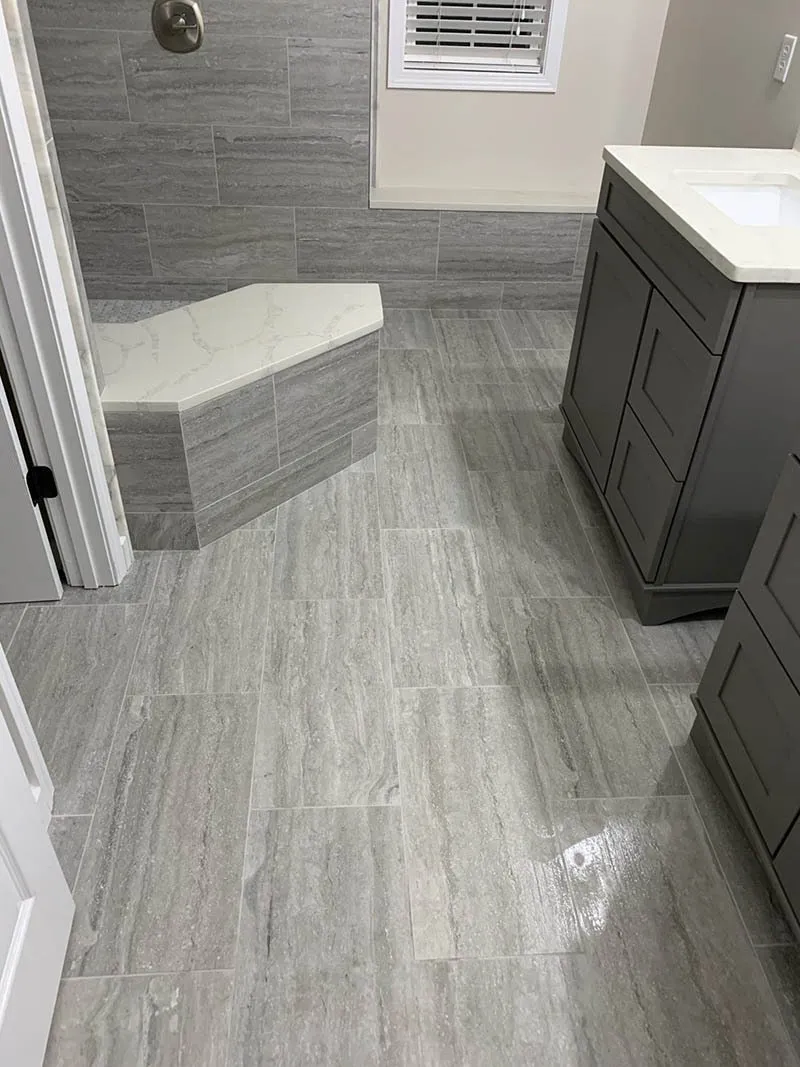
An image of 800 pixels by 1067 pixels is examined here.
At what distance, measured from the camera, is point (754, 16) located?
8.89 feet

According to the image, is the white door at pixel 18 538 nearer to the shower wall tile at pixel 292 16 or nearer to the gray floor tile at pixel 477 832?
the gray floor tile at pixel 477 832

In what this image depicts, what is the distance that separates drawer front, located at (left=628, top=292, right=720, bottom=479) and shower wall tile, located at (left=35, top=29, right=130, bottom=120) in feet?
7.50

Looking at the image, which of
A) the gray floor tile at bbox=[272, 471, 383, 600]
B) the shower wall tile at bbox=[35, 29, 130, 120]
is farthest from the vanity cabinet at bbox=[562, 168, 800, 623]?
the shower wall tile at bbox=[35, 29, 130, 120]

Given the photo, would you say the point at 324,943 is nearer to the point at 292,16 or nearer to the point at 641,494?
the point at 641,494

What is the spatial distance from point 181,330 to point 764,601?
1.70 metres

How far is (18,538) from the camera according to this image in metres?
1.91

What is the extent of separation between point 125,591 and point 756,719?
4.88 ft

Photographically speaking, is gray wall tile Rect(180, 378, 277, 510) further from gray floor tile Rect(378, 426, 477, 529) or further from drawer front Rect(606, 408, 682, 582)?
drawer front Rect(606, 408, 682, 582)

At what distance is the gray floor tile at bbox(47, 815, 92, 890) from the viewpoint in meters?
1.49

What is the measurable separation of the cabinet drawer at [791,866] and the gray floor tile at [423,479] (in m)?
1.22

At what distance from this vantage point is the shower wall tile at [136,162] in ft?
10.3

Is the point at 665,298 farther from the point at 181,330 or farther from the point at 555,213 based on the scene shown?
the point at 555,213

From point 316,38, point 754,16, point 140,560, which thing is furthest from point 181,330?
point 754,16

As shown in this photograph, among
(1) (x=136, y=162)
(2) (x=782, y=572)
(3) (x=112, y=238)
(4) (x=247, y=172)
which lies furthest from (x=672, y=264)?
(3) (x=112, y=238)
